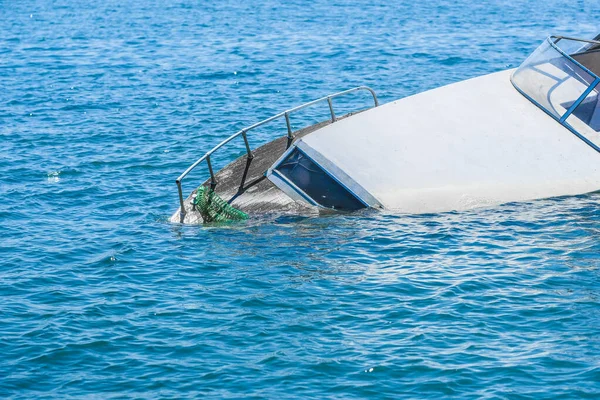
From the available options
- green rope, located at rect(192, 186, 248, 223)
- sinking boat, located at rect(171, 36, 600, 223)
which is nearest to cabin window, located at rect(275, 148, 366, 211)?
sinking boat, located at rect(171, 36, 600, 223)

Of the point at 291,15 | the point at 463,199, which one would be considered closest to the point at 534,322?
the point at 463,199

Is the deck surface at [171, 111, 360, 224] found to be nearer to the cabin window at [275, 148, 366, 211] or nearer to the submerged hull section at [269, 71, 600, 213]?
the cabin window at [275, 148, 366, 211]

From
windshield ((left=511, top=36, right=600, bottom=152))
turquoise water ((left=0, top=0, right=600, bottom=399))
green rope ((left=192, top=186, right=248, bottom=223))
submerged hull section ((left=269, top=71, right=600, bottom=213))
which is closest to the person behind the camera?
turquoise water ((left=0, top=0, right=600, bottom=399))

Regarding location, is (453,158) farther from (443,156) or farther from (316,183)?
(316,183)

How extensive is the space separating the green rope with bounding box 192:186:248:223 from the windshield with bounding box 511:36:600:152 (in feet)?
26.9

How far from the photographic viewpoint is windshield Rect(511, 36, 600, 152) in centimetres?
2114

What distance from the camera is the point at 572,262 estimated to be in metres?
17.9

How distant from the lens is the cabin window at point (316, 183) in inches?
802

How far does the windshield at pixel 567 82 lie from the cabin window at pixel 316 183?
5.69 m

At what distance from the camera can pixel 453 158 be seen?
20625mm

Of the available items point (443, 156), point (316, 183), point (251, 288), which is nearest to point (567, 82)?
point (443, 156)

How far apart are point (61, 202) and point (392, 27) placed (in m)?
35.4

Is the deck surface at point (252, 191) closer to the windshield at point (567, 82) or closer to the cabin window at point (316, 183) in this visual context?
the cabin window at point (316, 183)

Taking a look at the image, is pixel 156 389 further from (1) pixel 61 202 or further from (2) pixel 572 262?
(1) pixel 61 202
